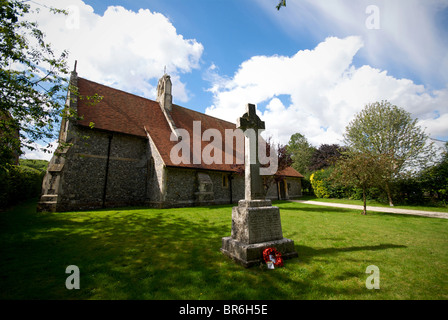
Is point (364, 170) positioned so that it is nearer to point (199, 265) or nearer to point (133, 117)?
point (199, 265)

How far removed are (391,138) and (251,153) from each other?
20856 mm

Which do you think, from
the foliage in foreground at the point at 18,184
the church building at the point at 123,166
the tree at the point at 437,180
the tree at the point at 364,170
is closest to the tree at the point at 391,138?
the tree at the point at 437,180

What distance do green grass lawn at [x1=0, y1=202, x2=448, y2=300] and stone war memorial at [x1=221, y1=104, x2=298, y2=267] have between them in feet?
0.84

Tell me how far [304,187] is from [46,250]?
29.0 m

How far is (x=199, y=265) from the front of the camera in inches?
165

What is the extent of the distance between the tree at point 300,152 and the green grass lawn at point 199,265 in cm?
3143

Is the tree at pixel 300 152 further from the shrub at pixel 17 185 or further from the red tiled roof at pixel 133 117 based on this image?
the shrub at pixel 17 185

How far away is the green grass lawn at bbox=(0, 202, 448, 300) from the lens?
3123 mm

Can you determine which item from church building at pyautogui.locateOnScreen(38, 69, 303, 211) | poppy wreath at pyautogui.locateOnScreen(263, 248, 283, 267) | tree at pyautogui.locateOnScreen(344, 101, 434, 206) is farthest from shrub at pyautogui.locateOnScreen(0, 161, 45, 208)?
tree at pyautogui.locateOnScreen(344, 101, 434, 206)

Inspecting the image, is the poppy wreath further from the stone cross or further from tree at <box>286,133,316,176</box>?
tree at <box>286,133,316,176</box>

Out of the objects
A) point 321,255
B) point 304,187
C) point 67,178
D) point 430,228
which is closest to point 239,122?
point 321,255

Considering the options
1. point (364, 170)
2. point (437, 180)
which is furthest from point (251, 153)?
point (437, 180)

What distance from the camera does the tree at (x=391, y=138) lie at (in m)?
17.2
